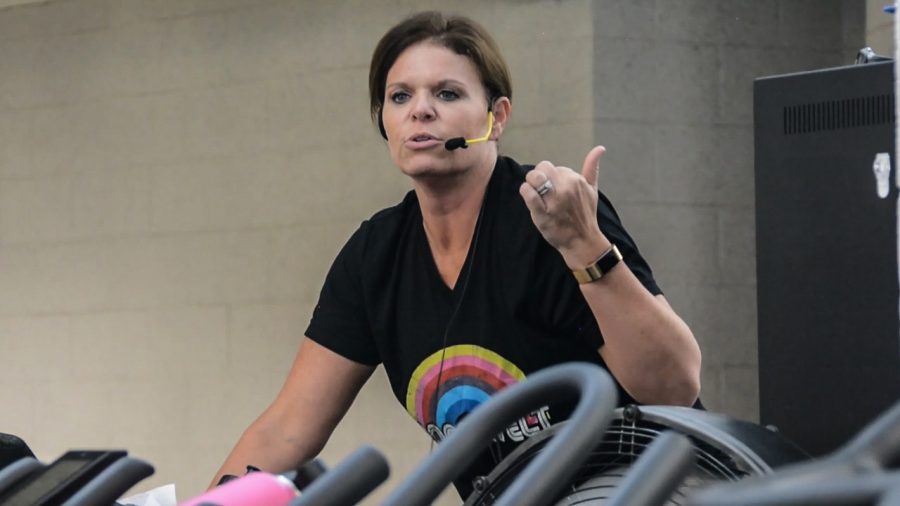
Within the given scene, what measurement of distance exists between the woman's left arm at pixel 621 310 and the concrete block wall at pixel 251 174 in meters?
2.36

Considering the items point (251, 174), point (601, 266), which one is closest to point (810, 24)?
point (251, 174)

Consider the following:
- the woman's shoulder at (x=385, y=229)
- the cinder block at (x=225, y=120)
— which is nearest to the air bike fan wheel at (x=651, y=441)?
the woman's shoulder at (x=385, y=229)

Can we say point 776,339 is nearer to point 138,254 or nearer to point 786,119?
point 786,119

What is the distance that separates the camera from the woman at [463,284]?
120 centimetres

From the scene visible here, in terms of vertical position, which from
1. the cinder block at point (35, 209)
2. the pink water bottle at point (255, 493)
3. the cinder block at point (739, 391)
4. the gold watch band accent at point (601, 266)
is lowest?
the cinder block at point (739, 391)

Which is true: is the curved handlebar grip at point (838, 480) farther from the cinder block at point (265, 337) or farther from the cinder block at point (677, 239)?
the cinder block at point (265, 337)

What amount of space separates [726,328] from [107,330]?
1.99 m

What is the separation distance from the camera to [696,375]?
1199mm

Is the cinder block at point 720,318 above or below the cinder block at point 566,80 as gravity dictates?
below

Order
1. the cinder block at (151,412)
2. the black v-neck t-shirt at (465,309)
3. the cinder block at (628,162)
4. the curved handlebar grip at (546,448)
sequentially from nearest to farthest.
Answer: the curved handlebar grip at (546,448) → the black v-neck t-shirt at (465,309) → the cinder block at (628,162) → the cinder block at (151,412)

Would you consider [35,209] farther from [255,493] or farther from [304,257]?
[255,493]

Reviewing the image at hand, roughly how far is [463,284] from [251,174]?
2.78 meters

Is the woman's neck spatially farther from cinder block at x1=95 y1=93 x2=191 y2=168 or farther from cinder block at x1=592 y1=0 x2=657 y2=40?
cinder block at x1=95 y1=93 x2=191 y2=168

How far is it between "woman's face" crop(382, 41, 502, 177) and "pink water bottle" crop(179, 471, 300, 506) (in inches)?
38.6
